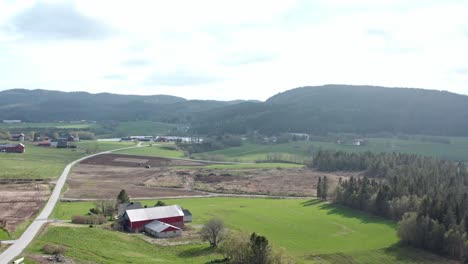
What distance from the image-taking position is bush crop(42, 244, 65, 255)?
48.8 metres

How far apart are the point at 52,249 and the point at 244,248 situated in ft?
67.6

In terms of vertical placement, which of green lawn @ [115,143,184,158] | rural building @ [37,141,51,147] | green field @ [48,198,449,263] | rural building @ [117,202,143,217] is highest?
rural building @ [37,141,51,147]

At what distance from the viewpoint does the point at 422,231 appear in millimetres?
67375

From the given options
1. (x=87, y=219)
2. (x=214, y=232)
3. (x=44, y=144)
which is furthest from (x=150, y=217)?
(x=44, y=144)

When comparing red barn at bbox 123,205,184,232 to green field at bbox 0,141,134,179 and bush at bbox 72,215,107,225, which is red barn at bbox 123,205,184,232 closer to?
bush at bbox 72,215,107,225

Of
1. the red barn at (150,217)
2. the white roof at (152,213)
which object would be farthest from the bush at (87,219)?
the white roof at (152,213)

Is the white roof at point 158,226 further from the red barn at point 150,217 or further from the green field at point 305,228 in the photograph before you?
the green field at point 305,228

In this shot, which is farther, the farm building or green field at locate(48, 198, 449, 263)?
the farm building

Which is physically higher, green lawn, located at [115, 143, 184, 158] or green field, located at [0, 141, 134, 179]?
green lawn, located at [115, 143, 184, 158]

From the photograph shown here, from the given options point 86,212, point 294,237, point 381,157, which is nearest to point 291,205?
point 294,237

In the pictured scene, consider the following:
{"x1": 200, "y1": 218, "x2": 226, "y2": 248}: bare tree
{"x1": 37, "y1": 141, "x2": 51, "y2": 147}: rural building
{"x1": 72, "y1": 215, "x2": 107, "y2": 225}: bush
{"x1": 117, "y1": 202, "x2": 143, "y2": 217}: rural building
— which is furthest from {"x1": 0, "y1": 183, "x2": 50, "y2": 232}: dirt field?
{"x1": 37, "y1": 141, "x2": 51, "y2": 147}: rural building

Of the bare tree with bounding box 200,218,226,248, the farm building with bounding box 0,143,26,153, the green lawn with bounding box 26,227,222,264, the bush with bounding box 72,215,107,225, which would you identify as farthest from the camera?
the farm building with bounding box 0,143,26,153

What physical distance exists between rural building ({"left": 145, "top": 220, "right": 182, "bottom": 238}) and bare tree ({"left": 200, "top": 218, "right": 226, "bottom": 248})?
7.48m

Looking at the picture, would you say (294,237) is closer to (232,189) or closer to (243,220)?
(243,220)
